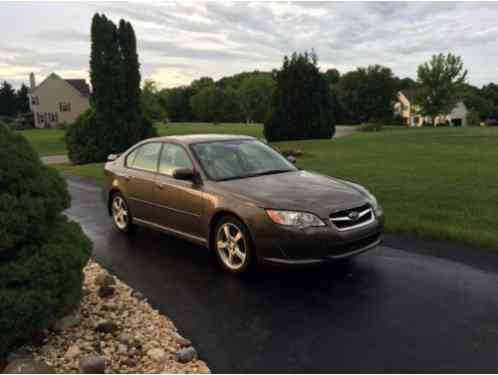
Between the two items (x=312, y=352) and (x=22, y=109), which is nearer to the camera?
(x=312, y=352)

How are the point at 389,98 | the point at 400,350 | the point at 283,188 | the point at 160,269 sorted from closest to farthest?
the point at 400,350
the point at 283,188
the point at 160,269
the point at 389,98

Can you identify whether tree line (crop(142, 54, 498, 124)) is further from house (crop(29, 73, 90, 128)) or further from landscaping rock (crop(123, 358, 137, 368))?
landscaping rock (crop(123, 358, 137, 368))

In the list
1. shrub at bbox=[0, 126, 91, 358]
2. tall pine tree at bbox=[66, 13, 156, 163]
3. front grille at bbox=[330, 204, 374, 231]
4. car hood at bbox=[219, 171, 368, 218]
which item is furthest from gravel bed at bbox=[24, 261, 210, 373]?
tall pine tree at bbox=[66, 13, 156, 163]

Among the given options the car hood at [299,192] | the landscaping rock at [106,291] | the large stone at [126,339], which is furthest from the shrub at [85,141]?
the large stone at [126,339]

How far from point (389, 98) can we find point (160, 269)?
2546 inches

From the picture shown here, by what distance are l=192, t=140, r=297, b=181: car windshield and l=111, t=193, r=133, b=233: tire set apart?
176cm

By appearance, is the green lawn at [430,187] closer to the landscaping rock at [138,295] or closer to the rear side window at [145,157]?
the rear side window at [145,157]

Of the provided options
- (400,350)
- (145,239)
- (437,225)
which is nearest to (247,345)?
(400,350)

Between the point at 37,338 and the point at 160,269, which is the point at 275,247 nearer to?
the point at 160,269

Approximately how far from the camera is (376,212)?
4.98 meters

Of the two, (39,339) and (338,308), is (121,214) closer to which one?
(39,339)

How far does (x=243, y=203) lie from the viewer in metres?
4.66

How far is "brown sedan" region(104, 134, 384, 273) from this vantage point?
4406 mm

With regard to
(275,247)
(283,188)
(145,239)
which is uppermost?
(283,188)
